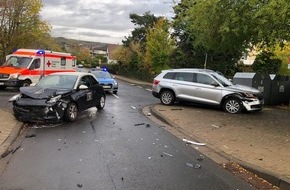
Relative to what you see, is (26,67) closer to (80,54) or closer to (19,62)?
(19,62)

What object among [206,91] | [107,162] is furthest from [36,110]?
[206,91]

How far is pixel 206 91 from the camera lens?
52.4ft

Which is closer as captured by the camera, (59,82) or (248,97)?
(59,82)

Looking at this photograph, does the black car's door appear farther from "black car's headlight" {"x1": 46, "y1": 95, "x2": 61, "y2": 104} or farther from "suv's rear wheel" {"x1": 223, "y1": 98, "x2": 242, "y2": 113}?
"suv's rear wheel" {"x1": 223, "y1": 98, "x2": 242, "y2": 113}

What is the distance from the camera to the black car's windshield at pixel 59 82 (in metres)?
12.6

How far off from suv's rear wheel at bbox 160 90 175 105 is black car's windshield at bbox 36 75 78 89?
534 cm

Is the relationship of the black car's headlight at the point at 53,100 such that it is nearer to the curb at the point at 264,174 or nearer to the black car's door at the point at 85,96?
the black car's door at the point at 85,96

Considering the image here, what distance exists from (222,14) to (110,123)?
544 centimetres

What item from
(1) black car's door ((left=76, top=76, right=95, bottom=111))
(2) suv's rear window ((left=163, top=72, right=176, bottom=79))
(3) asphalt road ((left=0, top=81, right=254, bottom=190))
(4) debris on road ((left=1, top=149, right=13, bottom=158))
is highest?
(2) suv's rear window ((left=163, top=72, right=176, bottom=79))

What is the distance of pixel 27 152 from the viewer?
310 inches

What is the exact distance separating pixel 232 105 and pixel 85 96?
A: 241 inches

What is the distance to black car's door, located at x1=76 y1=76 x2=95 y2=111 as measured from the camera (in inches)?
499

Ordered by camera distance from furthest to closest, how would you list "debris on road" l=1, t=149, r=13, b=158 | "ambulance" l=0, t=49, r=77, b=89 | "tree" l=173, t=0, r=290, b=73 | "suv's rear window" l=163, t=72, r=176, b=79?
"ambulance" l=0, t=49, r=77, b=89 < "suv's rear window" l=163, t=72, r=176, b=79 < "tree" l=173, t=0, r=290, b=73 < "debris on road" l=1, t=149, r=13, b=158

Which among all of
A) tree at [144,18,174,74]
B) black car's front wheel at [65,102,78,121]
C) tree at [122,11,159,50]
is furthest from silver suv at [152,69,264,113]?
tree at [122,11,159,50]
